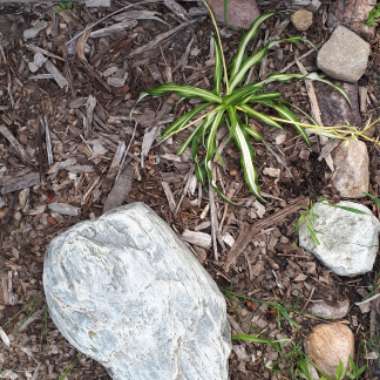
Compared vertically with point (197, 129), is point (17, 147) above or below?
below

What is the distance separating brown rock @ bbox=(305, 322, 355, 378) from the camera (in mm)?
2943

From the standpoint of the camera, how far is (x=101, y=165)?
10.1 ft

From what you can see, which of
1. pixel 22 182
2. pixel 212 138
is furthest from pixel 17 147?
pixel 212 138

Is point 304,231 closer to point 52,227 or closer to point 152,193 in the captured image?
point 152,193

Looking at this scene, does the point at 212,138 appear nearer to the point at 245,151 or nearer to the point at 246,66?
the point at 245,151

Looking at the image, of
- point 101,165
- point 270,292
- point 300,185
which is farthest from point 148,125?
point 270,292

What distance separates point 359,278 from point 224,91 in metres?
1.29

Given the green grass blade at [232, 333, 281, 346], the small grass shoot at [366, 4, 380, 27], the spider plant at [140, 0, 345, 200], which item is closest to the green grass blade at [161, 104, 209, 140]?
the spider plant at [140, 0, 345, 200]

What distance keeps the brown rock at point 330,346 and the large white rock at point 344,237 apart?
1.02 ft

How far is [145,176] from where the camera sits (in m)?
3.05

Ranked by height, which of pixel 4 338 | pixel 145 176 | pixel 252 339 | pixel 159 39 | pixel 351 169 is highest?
pixel 159 39

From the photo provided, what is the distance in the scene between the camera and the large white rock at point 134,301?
2.58m

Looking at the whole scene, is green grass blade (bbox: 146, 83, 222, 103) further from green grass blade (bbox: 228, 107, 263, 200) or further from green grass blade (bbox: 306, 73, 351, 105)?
green grass blade (bbox: 306, 73, 351, 105)

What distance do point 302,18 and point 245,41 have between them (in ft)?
1.20
